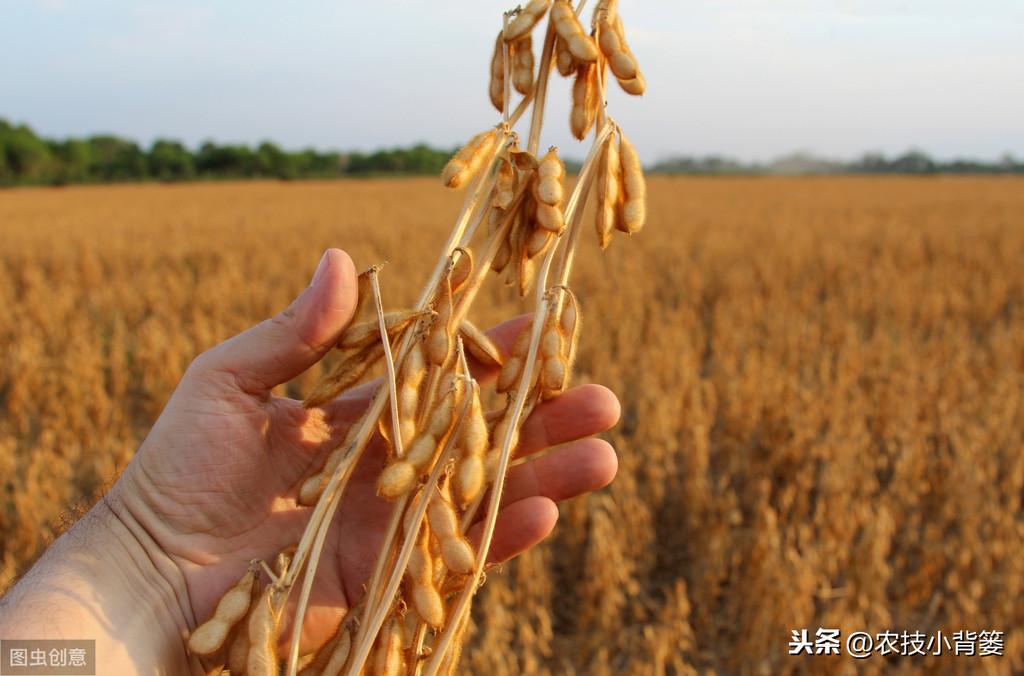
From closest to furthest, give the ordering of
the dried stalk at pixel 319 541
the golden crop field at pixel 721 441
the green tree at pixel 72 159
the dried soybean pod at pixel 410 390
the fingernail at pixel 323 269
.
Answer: the dried stalk at pixel 319 541
the dried soybean pod at pixel 410 390
the fingernail at pixel 323 269
the golden crop field at pixel 721 441
the green tree at pixel 72 159

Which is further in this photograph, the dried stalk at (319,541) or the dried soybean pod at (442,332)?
the dried soybean pod at (442,332)

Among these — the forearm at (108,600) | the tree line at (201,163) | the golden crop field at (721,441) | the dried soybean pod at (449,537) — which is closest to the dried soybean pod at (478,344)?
the dried soybean pod at (449,537)

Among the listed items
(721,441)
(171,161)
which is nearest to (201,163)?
(171,161)

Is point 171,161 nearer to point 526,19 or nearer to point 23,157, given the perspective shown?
point 23,157

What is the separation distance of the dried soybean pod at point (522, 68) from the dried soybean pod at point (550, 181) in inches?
5.2

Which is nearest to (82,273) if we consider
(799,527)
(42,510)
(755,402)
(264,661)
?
(42,510)

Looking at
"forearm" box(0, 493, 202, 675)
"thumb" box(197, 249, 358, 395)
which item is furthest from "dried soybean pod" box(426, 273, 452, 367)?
"forearm" box(0, 493, 202, 675)

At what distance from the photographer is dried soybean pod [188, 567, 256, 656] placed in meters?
1.17

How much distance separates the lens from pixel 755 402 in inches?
160

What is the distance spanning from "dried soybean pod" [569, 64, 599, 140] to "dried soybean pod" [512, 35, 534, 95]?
88mm

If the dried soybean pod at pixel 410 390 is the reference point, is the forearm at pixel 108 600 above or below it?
below

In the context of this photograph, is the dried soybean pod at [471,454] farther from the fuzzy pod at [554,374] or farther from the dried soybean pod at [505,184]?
the dried soybean pod at [505,184]

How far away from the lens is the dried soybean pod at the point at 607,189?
130 centimetres

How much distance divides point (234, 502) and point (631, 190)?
1134mm
